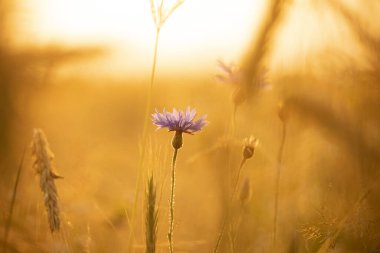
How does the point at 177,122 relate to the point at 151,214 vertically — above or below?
above

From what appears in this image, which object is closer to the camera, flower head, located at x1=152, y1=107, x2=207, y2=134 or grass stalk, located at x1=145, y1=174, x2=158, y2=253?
grass stalk, located at x1=145, y1=174, x2=158, y2=253

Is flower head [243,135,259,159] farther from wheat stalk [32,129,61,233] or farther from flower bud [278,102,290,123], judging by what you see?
wheat stalk [32,129,61,233]

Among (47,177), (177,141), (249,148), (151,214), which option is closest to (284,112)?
(249,148)

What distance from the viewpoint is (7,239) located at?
0.93 m

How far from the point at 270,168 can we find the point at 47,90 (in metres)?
0.82

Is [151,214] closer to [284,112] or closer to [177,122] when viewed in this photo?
[177,122]

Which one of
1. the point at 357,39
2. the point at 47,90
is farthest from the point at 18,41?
the point at 357,39

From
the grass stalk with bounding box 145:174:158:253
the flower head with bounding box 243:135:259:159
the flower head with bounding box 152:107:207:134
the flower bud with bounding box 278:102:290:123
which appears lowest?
the grass stalk with bounding box 145:174:158:253

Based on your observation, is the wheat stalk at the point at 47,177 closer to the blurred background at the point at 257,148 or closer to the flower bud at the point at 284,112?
the blurred background at the point at 257,148

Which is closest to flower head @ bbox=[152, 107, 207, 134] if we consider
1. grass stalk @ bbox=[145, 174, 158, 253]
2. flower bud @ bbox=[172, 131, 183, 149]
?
flower bud @ bbox=[172, 131, 183, 149]

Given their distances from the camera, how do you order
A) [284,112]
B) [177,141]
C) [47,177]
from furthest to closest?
[284,112], [177,141], [47,177]

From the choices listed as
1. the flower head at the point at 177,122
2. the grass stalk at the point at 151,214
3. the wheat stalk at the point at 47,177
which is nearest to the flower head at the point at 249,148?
the flower head at the point at 177,122

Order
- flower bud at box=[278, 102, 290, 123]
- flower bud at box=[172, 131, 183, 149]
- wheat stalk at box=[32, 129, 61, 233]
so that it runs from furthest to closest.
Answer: flower bud at box=[278, 102, 290, 123] < flower bud at box=[172, 131, 183, 149] < wheat stalk at box=[32, 129, 61, 233]

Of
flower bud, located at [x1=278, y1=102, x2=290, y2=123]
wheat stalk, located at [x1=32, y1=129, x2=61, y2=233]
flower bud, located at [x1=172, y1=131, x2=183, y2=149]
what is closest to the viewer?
wheat stalk, located at [x1=32, y1=129, x2=61, y2=233]
